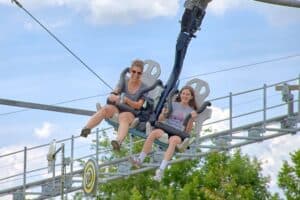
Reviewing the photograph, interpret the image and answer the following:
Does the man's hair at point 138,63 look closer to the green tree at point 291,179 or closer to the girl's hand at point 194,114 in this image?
the girl's hand at point 194,114

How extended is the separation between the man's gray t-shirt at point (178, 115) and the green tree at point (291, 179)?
17.7 metres

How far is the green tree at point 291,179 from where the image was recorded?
107ft

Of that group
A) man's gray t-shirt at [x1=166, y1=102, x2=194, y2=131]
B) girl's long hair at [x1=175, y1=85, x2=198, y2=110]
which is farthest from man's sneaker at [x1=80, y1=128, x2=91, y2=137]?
girl's long hair at [x1=175, y1=85, x2=198, y2=110]

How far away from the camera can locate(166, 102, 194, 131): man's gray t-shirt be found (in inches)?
589

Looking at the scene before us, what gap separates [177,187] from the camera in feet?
120

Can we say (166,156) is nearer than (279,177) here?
Yes

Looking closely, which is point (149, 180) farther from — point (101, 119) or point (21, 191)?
point (101, 119)

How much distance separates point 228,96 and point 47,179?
3.70 m

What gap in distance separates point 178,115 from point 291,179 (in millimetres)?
18455

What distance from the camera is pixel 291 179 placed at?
32938 mm

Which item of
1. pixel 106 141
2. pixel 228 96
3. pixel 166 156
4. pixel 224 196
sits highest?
pixel 106 141

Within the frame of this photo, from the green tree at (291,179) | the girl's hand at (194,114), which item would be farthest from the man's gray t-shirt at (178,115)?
the green tree at (291,179)

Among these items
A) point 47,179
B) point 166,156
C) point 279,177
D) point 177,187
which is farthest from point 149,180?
point 166,156

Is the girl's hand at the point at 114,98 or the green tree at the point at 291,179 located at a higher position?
the green tree at the point at 291,179
